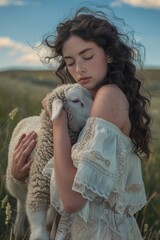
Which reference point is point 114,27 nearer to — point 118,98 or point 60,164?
point 118,98

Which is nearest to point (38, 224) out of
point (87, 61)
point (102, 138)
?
point (102, 138)

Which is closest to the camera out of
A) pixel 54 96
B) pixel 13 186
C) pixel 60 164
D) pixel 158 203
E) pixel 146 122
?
pixel 60 164

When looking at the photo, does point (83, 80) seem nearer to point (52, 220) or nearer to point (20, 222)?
point (52, 220)

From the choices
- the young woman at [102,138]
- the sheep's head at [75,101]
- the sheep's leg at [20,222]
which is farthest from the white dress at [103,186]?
the sheep's leg at [20,222]

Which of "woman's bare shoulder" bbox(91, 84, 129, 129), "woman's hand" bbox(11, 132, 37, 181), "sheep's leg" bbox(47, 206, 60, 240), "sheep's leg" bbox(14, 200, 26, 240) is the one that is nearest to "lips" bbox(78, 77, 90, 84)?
"woman's bare shoulder" bbox(91, 84, 129, 129)

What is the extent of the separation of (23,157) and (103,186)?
0.70 m

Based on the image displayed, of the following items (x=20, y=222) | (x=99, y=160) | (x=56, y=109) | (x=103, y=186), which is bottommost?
(x=20, y=222)

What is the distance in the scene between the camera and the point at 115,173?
A: 9.82 feet

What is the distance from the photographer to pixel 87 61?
122 inches

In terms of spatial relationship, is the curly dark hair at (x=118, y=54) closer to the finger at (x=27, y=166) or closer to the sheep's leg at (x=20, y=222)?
the finger at (x=27, y=166)

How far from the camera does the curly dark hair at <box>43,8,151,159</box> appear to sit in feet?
10.4

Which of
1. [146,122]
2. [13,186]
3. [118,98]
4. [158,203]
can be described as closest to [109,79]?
[118,98]

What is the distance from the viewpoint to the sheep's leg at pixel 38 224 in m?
3.23

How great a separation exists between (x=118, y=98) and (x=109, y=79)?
16 centimetres
